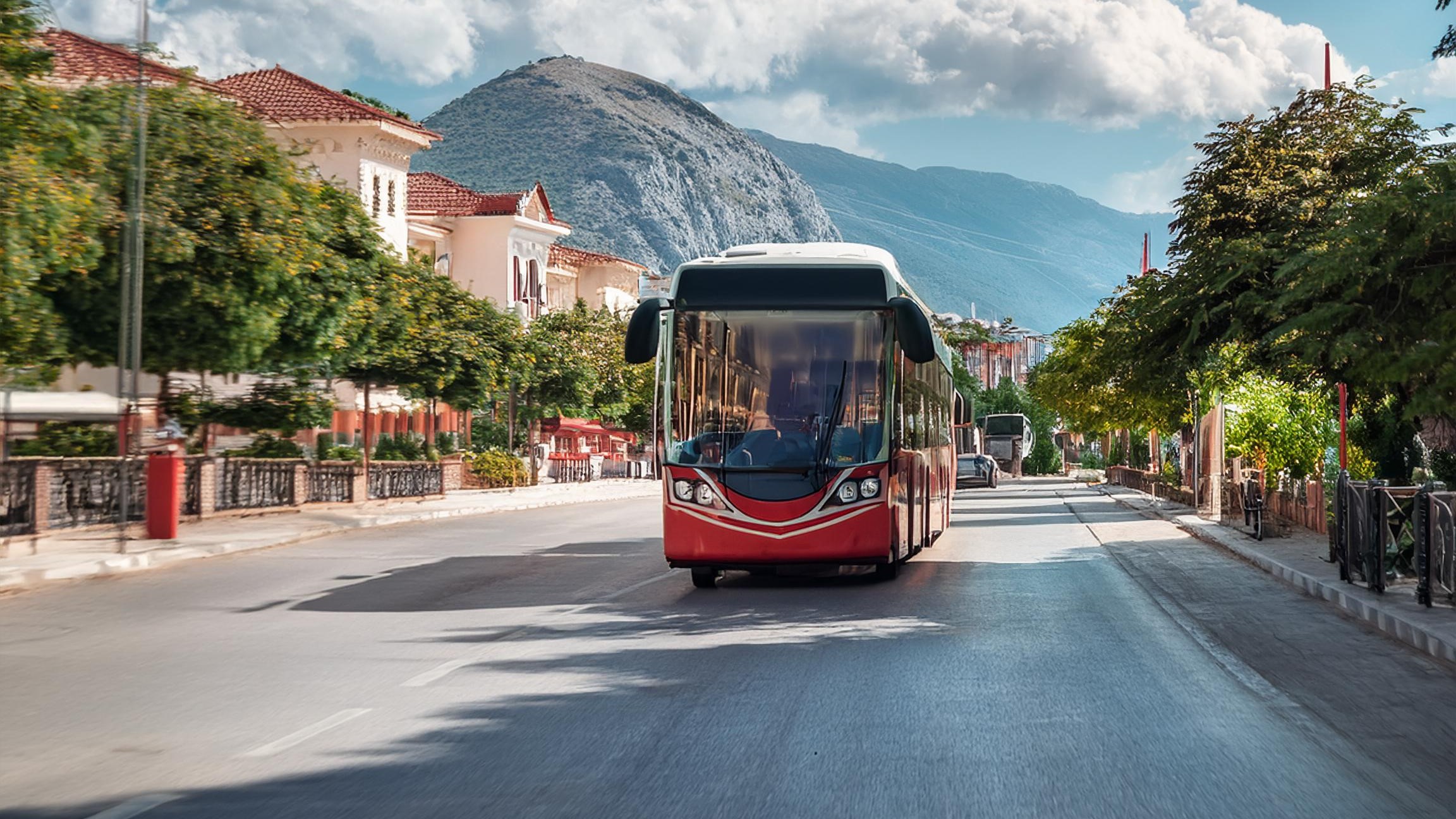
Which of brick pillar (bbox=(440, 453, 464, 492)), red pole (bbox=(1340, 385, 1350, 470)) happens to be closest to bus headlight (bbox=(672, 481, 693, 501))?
red pole (bbox=(1340, 385, 1350, 470))

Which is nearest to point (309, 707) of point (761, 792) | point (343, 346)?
point (761, 792)

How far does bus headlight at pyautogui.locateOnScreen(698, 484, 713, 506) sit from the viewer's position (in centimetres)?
1608

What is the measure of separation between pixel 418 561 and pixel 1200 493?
22206 mm

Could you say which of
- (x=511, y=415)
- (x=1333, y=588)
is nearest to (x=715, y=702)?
(x=1333, y=588)

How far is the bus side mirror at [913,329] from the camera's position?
16297 millimetres

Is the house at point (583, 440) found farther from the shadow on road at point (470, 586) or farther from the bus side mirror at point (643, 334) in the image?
the bus side mirror at point (643, 334)

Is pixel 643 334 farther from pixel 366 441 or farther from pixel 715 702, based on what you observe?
pixel 366 441

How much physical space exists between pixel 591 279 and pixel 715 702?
90956mm

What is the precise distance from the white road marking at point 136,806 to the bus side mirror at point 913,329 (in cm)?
1058

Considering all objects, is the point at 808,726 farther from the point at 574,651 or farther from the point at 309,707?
the point at 574,651

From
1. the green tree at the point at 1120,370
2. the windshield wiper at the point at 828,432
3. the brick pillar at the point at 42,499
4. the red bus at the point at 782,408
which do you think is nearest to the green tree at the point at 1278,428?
the green tree at the point at 1120,370

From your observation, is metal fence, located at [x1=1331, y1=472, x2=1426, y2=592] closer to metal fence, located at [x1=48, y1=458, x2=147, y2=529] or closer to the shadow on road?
the shadow on road

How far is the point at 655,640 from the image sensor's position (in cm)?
1248

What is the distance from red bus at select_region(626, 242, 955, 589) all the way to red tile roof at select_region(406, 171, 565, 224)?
5689 centimetres
